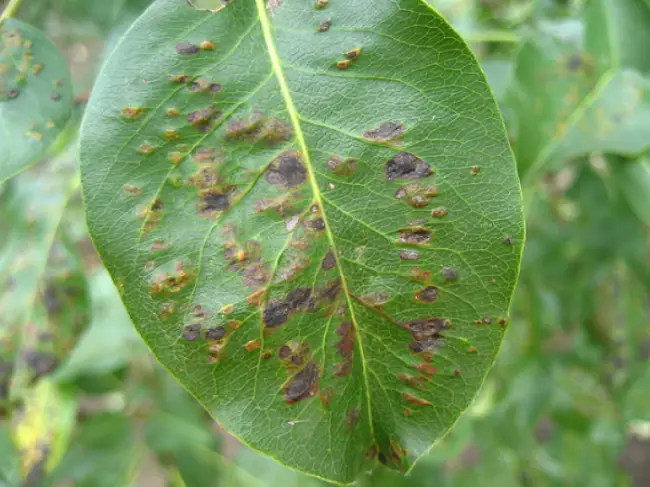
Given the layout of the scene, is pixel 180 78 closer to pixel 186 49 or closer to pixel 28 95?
pixel 186 49

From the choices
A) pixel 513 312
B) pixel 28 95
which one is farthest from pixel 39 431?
pixel 513 312

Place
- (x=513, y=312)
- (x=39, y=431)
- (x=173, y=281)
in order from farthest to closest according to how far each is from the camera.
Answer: (x=513, y=312) → (x=39, y=431) → (x=173, y=281)

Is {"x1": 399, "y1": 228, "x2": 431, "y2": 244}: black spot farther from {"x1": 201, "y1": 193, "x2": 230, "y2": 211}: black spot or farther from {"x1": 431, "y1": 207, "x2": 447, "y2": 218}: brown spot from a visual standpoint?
{"x1": 201, "y1": 193, "x2": 230, "y2": 211}: black spot

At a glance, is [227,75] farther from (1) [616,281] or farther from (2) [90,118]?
(1) [616,281]

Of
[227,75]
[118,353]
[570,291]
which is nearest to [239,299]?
[227,75]

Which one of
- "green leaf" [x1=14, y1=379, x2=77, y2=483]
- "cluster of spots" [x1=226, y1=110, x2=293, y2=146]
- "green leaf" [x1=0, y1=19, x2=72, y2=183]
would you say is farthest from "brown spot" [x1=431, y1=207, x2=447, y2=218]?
"green leaf" [x1=14, y1=379, x2=77, y2=483]

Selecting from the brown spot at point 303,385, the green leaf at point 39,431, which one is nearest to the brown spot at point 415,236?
the brown spot at point 303,385
